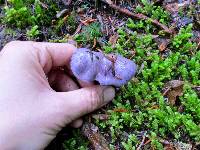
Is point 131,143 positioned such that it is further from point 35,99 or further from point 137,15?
point 137,15

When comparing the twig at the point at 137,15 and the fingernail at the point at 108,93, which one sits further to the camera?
the twig at the point at 137,15

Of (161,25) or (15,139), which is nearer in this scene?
(15,139)

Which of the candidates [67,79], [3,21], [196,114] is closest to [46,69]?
[67,79]

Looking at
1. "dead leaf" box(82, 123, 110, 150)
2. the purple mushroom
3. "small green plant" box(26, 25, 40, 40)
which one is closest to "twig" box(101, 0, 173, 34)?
"small green plant" box(26, 25, 40, 40)

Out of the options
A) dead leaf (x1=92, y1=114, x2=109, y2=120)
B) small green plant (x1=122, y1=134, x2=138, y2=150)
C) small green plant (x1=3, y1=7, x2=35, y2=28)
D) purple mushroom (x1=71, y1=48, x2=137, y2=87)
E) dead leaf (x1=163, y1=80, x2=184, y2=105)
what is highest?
small green plant (x1=3, y1=7, x2=35, y2=28)

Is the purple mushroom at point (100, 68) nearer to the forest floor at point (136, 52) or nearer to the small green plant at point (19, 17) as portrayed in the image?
the forest floor at point (136, 52)

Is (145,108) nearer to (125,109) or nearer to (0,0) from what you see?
(125,109)

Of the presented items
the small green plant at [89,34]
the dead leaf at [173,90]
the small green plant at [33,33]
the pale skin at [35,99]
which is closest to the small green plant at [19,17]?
the small green plant at [33,33]

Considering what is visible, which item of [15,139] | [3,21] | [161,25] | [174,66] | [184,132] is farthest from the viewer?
[3,21]

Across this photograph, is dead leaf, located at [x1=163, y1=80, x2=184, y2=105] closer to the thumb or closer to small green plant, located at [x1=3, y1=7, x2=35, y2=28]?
the thumb
